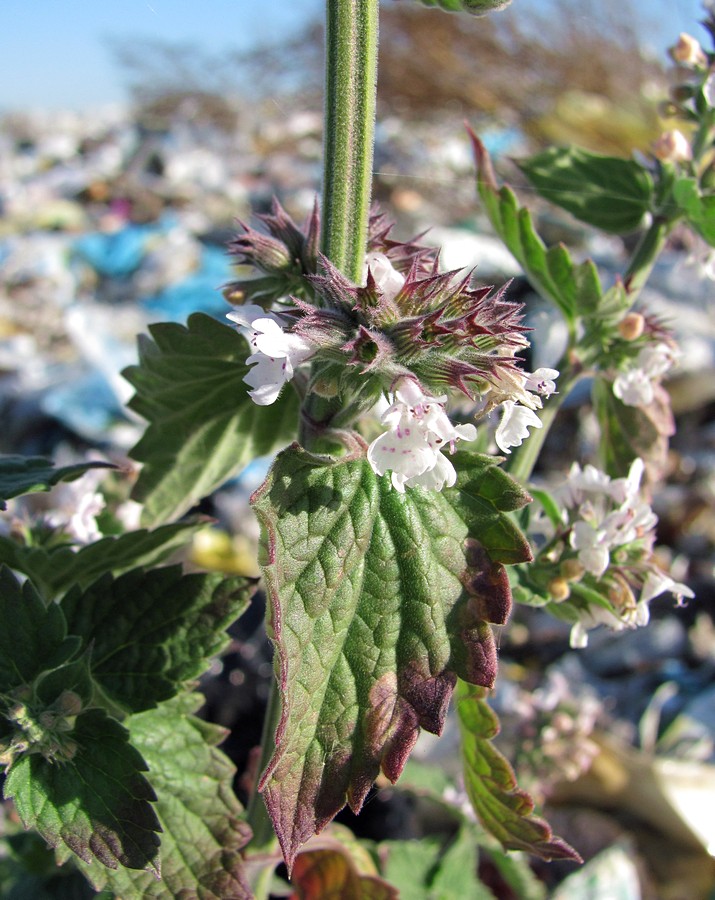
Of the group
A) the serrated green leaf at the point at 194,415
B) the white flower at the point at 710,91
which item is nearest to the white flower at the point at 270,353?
the serrated green leaf at the point at 194,415

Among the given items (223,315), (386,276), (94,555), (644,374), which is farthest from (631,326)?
(223,315)

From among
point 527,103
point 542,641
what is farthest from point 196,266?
point 542,641

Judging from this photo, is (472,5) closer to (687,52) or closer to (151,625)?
(687,52)

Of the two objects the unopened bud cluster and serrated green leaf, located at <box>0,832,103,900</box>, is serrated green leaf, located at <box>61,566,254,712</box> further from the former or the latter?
serrated green leaf, located at <box>0,832,103,900</box>

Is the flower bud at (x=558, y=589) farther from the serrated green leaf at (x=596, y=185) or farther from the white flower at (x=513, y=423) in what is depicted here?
the serrated green leaf at (x=596, y=185)

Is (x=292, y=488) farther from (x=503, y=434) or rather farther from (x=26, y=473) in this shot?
(x=26, y=473)

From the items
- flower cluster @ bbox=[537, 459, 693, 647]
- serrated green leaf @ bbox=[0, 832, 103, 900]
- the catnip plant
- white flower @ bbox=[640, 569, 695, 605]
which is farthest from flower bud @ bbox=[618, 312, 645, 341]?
serrated green leaf @ bbox=[0, 832, 103, 900]
